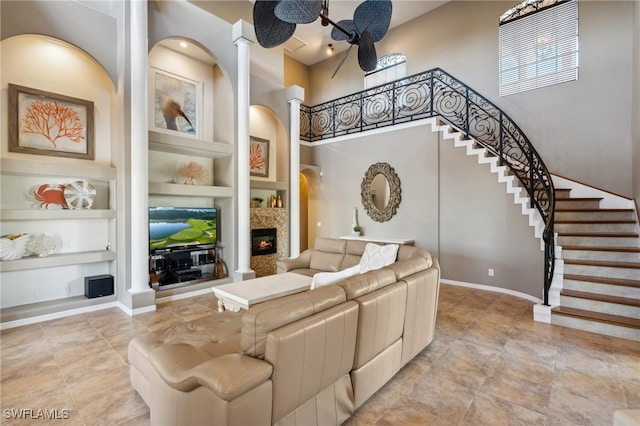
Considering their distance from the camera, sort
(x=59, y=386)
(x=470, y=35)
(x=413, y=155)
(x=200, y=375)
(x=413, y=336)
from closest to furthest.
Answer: (x=200, y=375), (x=59, y=386), (x=413, y=336), (x=413, y=155), (x=470, y=35)

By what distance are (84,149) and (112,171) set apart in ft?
1.90

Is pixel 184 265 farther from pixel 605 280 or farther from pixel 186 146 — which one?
pixel 605 280

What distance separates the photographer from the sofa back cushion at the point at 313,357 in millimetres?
1493

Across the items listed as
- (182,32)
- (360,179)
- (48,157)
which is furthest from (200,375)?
(360,179)

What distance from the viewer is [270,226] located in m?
6.59

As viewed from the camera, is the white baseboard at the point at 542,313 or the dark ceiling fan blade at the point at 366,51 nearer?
the dark ceiling fan blade at the point at 366,51

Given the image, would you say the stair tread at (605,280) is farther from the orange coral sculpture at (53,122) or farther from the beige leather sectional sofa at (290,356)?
the orange coral sculpture at (53,122)

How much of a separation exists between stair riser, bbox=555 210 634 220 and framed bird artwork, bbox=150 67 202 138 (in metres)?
6.82

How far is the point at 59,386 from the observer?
243cm

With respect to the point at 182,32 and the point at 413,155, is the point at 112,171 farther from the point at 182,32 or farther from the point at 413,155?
the point at 413,155

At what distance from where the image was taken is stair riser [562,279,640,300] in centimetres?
364

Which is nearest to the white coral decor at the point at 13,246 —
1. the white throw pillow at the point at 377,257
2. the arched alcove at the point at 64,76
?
the arched alcove at the point at 64,76

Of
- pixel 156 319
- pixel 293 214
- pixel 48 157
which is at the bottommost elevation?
pixel 156 319

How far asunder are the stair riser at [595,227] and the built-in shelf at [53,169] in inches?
273
